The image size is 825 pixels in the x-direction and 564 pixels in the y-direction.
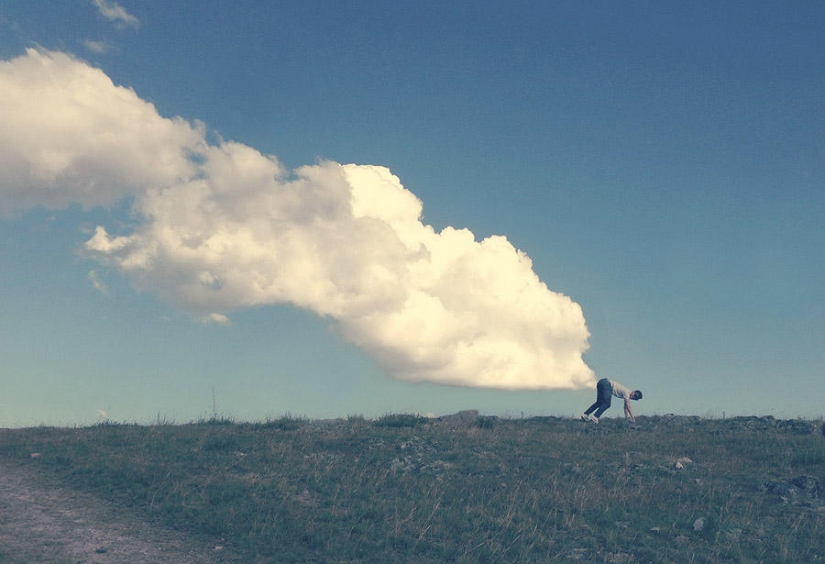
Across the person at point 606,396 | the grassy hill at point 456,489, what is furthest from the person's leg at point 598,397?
the grassy hill at point 456,489

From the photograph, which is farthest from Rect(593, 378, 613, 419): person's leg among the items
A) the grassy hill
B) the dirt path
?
the dirt path

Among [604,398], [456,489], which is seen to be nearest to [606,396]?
[604,398]

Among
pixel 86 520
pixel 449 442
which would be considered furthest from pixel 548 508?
pixel 86 520

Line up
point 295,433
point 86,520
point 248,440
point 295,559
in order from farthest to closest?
1. point 295,433
2. point 248,440
3. point 86,520
4. point 295,559

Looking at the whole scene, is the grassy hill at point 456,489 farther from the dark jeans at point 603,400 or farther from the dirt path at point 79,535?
the dark jeans at point 603,400

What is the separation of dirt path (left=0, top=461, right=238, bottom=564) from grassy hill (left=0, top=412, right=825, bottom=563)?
0.46 m

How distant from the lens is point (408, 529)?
12.3 metres

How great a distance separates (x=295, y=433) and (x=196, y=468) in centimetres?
499

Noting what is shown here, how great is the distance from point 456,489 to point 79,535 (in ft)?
24.4

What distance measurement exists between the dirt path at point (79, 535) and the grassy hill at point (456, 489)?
0.46 m

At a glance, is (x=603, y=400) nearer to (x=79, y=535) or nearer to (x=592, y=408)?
(x=592, y=408)

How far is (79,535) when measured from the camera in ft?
37.8

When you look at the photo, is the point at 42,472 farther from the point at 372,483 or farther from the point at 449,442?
the point at 449,442

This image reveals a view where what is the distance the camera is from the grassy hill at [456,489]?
11.9 meters
